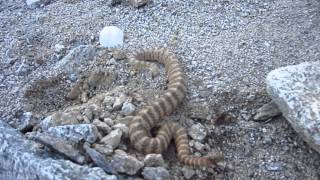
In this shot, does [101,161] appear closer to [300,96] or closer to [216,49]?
[300,96]

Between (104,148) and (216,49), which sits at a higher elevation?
(104,148)

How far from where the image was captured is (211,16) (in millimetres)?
8336

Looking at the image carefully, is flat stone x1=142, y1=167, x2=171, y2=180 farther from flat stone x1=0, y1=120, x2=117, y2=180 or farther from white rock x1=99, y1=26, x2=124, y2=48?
white rock x1=99, y1=26, x2=124, y2=48

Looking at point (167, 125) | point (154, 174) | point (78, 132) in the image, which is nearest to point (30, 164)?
point (78, 132)

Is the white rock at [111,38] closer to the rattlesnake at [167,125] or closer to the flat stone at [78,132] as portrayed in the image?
the rattlesnake at [167,125]

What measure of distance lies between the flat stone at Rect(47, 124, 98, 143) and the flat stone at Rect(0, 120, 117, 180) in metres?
0.26

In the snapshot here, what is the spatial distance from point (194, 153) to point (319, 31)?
278cm

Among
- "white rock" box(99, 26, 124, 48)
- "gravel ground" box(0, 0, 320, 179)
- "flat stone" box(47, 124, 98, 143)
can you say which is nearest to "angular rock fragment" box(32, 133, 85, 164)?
"flat stone" box(47, 124, 98, 143)

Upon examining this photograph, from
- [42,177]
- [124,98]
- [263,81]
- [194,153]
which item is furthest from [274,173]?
[42,177]

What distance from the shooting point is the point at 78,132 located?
19.0 feet

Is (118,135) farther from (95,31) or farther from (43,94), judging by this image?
(95,31)

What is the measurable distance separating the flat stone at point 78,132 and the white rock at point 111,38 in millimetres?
2381

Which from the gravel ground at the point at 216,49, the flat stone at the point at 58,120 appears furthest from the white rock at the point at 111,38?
the flat stone at the point at 58,120

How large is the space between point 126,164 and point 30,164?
92 cm
